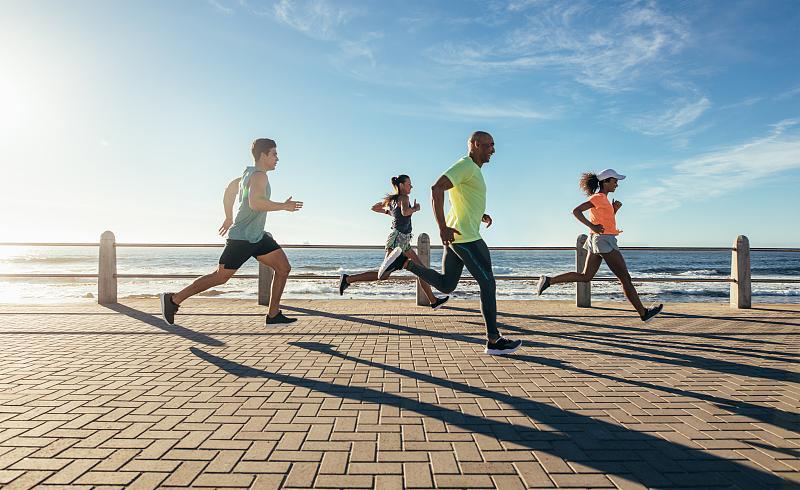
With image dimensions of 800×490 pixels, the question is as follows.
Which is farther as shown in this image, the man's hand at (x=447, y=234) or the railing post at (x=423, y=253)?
the railing post at (x=423, y=253)

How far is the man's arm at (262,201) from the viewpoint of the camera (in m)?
5.36


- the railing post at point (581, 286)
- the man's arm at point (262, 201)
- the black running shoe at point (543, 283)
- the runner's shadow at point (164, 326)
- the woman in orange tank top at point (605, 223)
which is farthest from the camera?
the railing post at point (581, 286)

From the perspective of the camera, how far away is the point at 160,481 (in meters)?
2.12

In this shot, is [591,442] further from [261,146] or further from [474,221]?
[261,146]

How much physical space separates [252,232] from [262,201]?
391mm

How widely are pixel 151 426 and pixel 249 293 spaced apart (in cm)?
2035

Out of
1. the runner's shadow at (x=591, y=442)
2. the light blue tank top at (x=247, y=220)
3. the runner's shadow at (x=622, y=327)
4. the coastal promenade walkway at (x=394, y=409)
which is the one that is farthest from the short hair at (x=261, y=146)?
the runner's shadow at (x=622, y=327)

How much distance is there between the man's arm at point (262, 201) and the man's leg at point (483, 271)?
1.82 m

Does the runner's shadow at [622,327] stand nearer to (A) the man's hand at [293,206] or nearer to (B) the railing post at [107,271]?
(A) the man's hand at [293,206]

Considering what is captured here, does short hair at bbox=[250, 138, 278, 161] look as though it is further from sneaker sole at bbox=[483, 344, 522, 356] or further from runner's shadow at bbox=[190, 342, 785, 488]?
sneaker sole at bbox=[483, 344, 522, 356]

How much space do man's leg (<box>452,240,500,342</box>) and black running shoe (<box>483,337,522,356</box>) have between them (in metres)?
0.05

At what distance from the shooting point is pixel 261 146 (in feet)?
18.8

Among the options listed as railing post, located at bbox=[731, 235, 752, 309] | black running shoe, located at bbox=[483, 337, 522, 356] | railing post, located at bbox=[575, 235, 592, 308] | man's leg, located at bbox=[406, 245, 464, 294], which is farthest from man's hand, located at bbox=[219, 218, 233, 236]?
railing post, located at bbox=[731, 235, 752, 309]

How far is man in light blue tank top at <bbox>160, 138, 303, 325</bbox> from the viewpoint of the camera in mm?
5500
